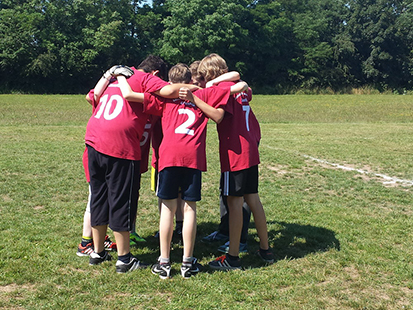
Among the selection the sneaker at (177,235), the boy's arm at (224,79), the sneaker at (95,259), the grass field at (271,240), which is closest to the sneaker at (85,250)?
the grass field at (271,240)

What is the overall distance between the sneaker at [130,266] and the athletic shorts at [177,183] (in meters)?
0.75

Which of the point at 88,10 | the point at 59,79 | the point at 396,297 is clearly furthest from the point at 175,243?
the point at 88,10

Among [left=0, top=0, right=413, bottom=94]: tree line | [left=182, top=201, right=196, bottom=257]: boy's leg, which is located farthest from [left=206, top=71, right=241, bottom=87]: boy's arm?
[left=0, top=0, right=413, bottom=94]: tree line

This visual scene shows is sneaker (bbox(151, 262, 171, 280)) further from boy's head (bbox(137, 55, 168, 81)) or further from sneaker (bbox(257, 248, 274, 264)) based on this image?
boy's head (bbox(137, 55, 168, 81))

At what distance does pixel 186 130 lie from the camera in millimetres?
3852

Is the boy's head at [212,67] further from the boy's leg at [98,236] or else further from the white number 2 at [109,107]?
the boy's leg at [98,236]

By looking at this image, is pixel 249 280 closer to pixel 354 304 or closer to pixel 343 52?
pixel 354 304

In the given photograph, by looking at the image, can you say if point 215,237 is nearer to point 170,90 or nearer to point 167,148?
point 167,148

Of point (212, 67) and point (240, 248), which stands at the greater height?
point (212, 67)

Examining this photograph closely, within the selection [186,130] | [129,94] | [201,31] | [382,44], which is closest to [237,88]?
[186,130]

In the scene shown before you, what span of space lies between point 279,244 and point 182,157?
186cm

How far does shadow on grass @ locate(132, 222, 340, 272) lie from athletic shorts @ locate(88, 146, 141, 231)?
72 cm

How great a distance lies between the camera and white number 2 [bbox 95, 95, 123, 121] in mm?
3945

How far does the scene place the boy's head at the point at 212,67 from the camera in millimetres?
4203
